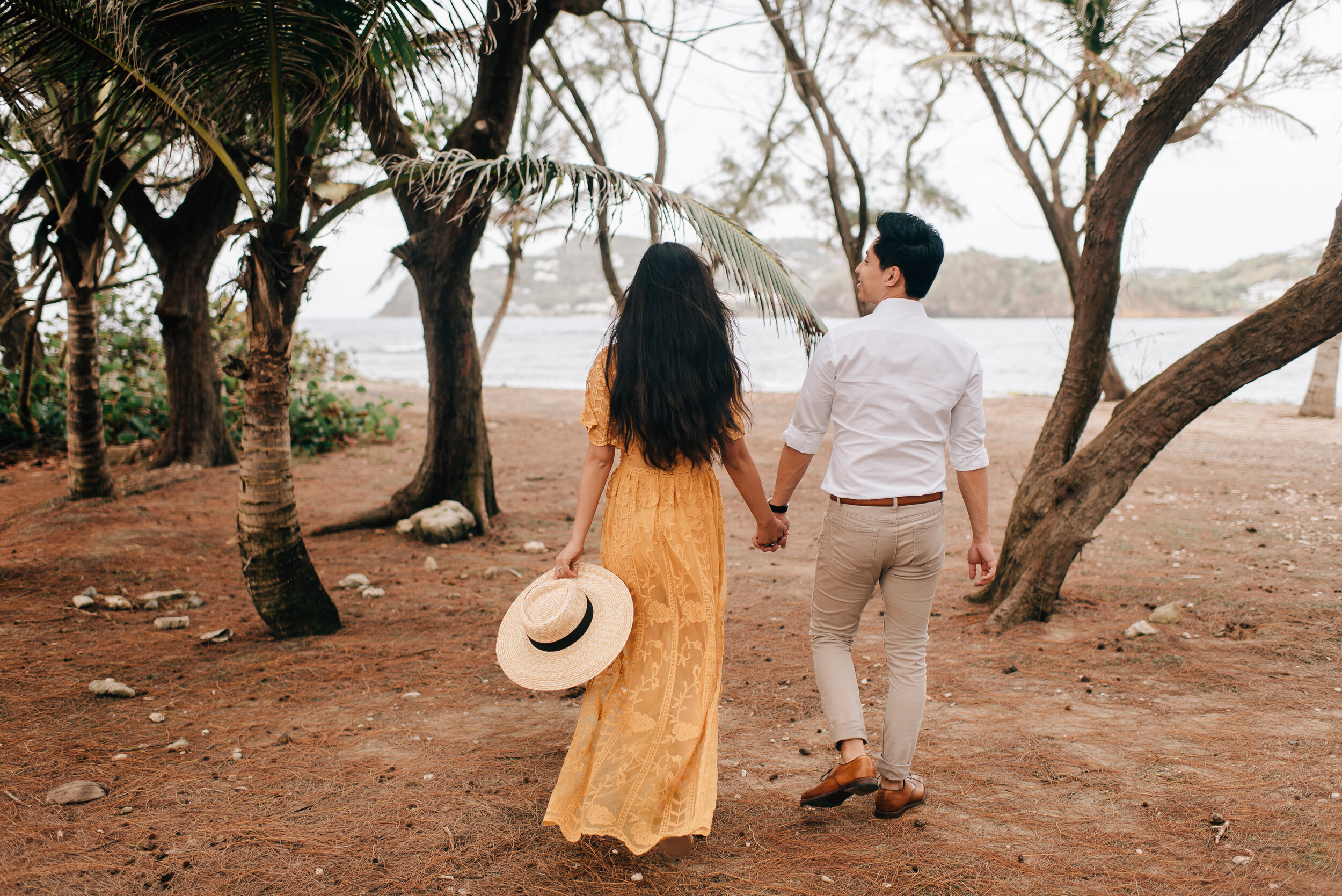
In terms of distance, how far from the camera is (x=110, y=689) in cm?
390

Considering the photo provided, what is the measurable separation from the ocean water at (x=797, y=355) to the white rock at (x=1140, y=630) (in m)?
2.19

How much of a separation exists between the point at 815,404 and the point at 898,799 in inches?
56.8

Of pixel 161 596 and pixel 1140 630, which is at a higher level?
pixel 1140 630

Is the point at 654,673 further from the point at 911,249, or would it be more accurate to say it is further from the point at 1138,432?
the point at 1138,432

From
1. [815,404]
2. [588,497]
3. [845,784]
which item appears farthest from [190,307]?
[845,784]

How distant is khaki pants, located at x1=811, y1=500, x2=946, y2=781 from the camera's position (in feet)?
8.93

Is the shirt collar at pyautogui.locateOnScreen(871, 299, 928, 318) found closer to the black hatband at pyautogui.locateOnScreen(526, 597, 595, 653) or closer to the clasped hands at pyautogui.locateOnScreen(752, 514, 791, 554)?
the clasped hands at pyautogui.locateOnScreen(752, 514, 791, 554)

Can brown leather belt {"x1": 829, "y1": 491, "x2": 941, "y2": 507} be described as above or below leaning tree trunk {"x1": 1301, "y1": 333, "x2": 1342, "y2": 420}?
below

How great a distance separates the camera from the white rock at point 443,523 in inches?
292

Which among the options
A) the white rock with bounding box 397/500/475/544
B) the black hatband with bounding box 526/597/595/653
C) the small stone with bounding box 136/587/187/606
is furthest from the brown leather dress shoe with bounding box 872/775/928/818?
the white rock with bounding box 397/500/475/544

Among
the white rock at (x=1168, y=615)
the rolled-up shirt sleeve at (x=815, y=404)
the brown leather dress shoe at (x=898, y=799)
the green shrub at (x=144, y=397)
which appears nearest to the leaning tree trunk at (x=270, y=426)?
the rolled-up shirt sleeve at (x=815, y=404)

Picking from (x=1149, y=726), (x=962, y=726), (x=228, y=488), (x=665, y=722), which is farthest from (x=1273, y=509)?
(x=228, y=488)

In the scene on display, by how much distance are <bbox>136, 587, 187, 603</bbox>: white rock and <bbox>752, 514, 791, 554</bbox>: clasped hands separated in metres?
4.52

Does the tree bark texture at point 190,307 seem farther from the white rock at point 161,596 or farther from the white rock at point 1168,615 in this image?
the white rock at point 1168,615
